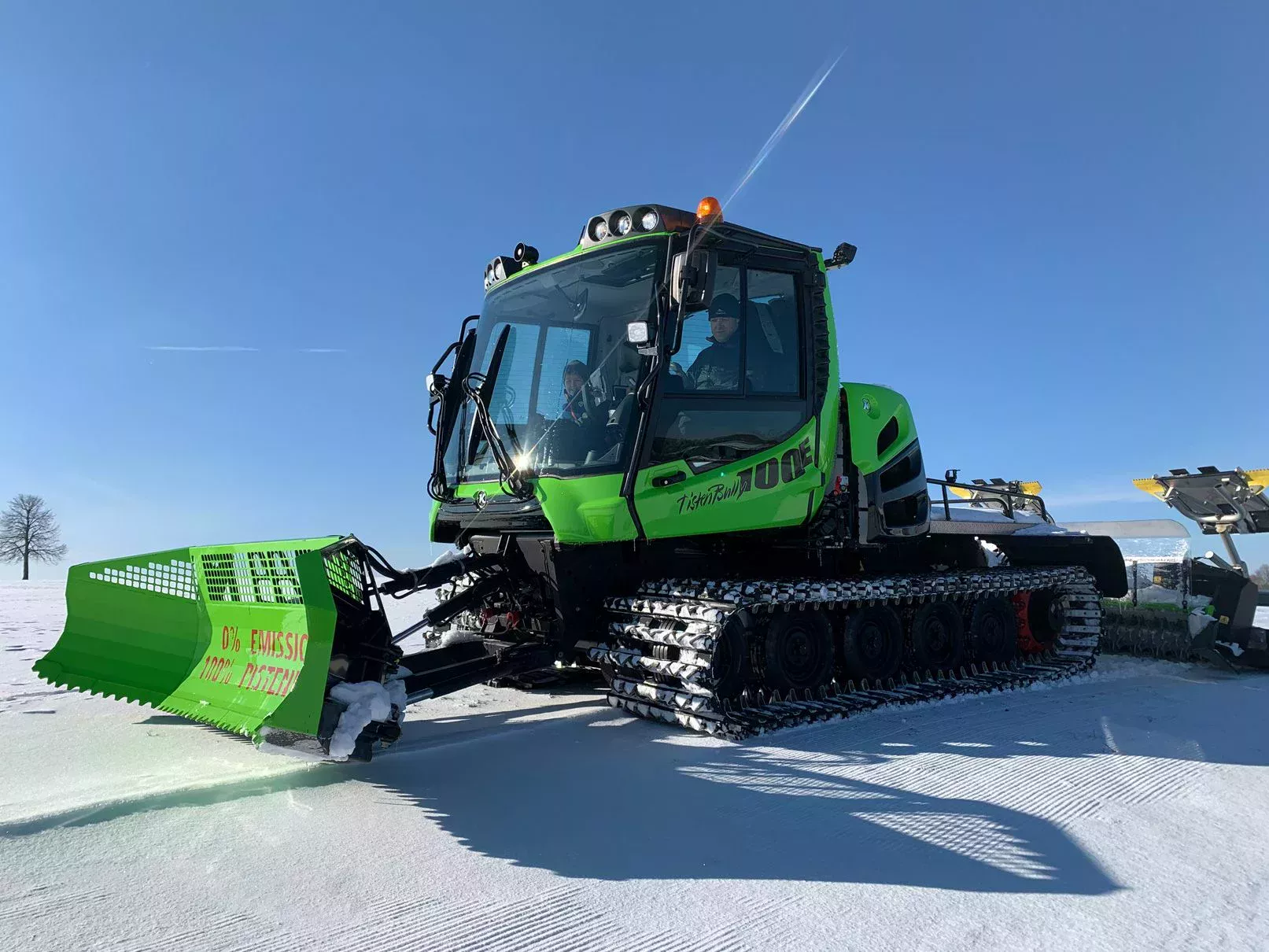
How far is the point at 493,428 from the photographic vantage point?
18.9 ft

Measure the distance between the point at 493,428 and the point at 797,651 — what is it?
2709 millimetres

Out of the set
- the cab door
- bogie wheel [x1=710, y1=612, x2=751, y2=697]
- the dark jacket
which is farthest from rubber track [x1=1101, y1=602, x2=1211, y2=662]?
the dark jacket

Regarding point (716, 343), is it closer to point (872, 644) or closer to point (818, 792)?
point (872, 644)

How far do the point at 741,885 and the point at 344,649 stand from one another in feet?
7.89

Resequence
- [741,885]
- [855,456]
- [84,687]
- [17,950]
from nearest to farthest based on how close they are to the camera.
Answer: [17,950] < [741,885] < [84,687] < [855,456]

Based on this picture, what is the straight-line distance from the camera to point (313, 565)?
4316mm

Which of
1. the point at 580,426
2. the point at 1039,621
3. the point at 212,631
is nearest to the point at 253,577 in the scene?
the point at 212,631

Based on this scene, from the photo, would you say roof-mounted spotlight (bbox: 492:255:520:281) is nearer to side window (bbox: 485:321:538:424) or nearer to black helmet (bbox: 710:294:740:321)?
side window (bbox: 485:321:538:424)

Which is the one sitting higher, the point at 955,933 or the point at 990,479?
the point at 990,479

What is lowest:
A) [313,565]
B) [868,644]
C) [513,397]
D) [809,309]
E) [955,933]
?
[955,933]

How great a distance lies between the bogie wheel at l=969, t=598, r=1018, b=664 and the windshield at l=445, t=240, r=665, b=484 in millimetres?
4058

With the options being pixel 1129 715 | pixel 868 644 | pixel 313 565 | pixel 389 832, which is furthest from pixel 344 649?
pixel 1129 715

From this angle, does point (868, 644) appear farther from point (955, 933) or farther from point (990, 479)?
point (990, 479)

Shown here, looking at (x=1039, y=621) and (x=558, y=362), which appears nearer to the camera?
(x=558, y=362)
